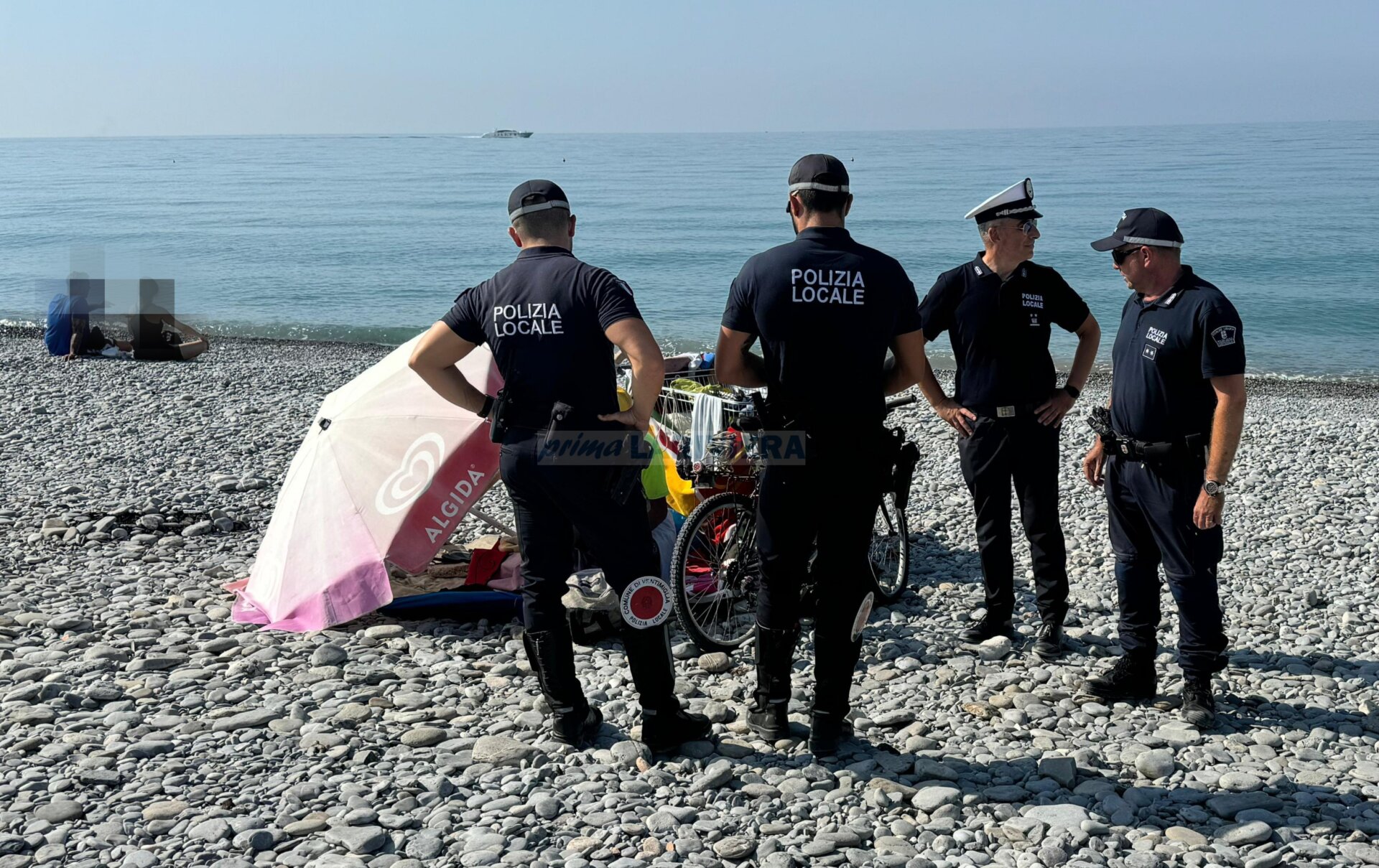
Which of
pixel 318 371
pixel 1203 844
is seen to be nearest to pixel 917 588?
pixel 1203 844

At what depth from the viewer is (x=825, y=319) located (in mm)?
4320

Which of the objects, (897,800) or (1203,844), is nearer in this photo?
(1203,844)

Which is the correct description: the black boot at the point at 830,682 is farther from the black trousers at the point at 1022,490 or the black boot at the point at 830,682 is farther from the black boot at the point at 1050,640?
the black boot at the point at 1050,640

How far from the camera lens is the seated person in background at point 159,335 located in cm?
1769

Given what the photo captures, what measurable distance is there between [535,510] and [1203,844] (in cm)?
268

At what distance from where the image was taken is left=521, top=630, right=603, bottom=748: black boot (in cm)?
473

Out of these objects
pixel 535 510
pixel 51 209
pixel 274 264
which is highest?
pixel 51 209

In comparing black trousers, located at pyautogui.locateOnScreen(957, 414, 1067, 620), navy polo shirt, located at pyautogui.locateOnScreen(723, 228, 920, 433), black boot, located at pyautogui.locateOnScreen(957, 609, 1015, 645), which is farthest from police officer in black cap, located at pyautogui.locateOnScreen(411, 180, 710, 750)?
black trousers, located at pyautogui.locateOnScreen(957, 414, 1067, 620)

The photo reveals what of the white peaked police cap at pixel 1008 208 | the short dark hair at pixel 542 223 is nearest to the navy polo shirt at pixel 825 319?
the short dark hair at pixel 542 223

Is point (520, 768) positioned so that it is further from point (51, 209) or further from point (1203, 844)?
point (51, 209)

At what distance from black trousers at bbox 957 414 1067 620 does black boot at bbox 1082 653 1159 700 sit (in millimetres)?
647

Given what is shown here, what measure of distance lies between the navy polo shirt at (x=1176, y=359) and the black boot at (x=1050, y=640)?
1.27 meters

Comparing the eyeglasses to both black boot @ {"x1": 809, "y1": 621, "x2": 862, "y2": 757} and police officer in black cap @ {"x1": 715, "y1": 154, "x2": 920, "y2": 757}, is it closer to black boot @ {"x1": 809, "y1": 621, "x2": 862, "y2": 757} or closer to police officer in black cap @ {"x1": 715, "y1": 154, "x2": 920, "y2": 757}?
police officer in black cap @ {"x1": 715, "y1": 154, "x2": 920, "y2": 757}

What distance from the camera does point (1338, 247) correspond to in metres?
38.1
